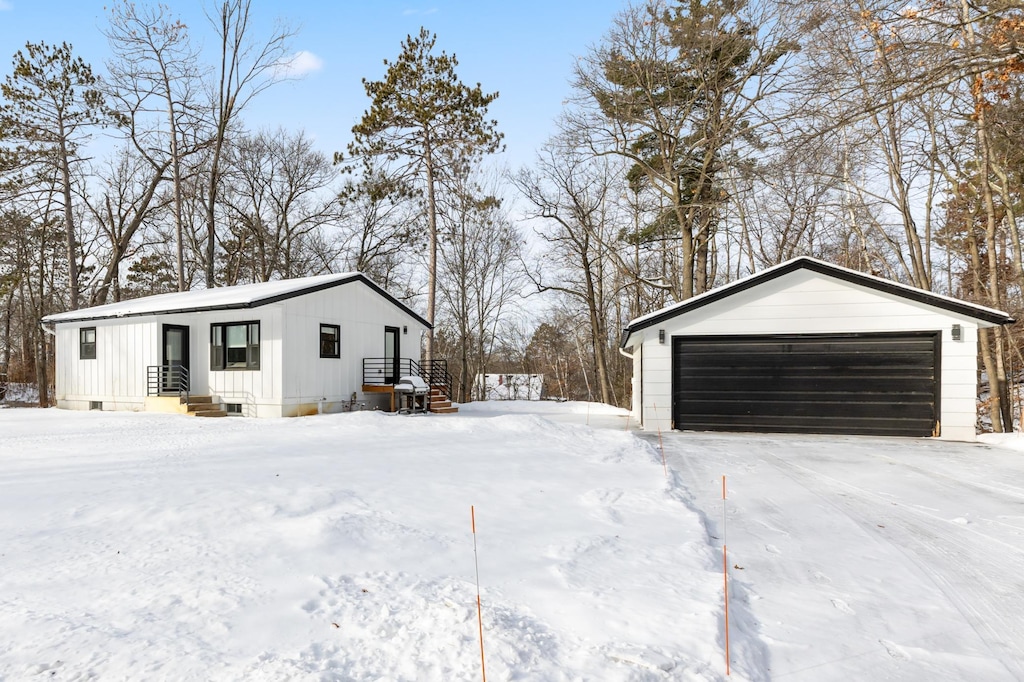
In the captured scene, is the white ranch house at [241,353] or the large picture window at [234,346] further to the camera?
the large picture window at [234,346]

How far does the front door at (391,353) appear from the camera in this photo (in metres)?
16.6

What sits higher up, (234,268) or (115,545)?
(234,268)

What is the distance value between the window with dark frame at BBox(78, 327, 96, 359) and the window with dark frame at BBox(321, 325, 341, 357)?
282 inches

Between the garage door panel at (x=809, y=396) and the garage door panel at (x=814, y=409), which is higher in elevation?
the garage door panel at (x=809, y=396)

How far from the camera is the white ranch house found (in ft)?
44.3

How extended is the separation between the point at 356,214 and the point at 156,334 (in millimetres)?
12998

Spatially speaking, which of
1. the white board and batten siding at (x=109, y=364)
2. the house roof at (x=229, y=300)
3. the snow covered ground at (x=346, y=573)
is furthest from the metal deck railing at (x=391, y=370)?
the snow covered ground at (x=346, y=573)

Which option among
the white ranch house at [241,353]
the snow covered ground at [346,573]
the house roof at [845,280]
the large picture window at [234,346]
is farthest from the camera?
the large picture window at [234,346]

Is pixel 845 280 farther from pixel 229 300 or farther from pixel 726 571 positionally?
pixel 229 300

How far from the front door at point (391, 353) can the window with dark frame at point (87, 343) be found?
327 inches

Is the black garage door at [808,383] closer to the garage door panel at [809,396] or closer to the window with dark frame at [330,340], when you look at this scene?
the garage door panel at [809,396]

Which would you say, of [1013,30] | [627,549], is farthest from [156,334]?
[1013,30]

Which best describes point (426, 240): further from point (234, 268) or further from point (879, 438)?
point (879, 438)

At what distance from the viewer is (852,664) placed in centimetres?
266
